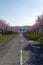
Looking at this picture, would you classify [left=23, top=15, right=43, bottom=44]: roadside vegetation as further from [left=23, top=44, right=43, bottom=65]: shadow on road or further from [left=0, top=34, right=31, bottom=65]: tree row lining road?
[left=23, top=44, right=43, bottom=65]: shadow on road

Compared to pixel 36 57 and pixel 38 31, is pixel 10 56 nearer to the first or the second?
pixel 36 57

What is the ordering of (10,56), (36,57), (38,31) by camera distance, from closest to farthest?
(36,57)
(10,56)
(38,31)

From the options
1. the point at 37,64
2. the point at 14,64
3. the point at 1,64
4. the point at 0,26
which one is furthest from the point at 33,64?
the point at 0,26

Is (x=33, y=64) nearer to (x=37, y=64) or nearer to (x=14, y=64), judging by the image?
(x=37, y=64)

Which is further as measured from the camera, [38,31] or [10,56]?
[38,31]

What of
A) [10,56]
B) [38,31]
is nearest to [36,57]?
[10,56]

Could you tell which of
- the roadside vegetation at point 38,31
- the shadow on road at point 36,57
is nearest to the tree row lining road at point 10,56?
the shadow on road at point 36,57

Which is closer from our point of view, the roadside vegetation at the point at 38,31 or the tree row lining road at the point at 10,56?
the tree row lining road at the point at 10,56

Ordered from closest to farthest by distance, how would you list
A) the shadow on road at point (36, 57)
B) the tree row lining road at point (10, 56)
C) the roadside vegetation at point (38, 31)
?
the tree row lining road at point (10, 56) < the shadow on road at point (36, 57) < the roadside vegetation at point (38, 31)

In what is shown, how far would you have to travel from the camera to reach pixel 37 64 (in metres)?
11.4

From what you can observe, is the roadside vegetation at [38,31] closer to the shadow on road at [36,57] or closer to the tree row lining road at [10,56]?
the tree row lining road at [10,56]

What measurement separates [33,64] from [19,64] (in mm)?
784

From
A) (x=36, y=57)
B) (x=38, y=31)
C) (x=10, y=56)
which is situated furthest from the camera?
(x=38, y=31)

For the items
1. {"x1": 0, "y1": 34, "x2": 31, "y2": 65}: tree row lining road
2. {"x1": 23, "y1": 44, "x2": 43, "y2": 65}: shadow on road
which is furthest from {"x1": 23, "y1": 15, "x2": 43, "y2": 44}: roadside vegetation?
{"x1": 23, "y1": 44, "x2": 43, "y2": 65}: shadow on road
